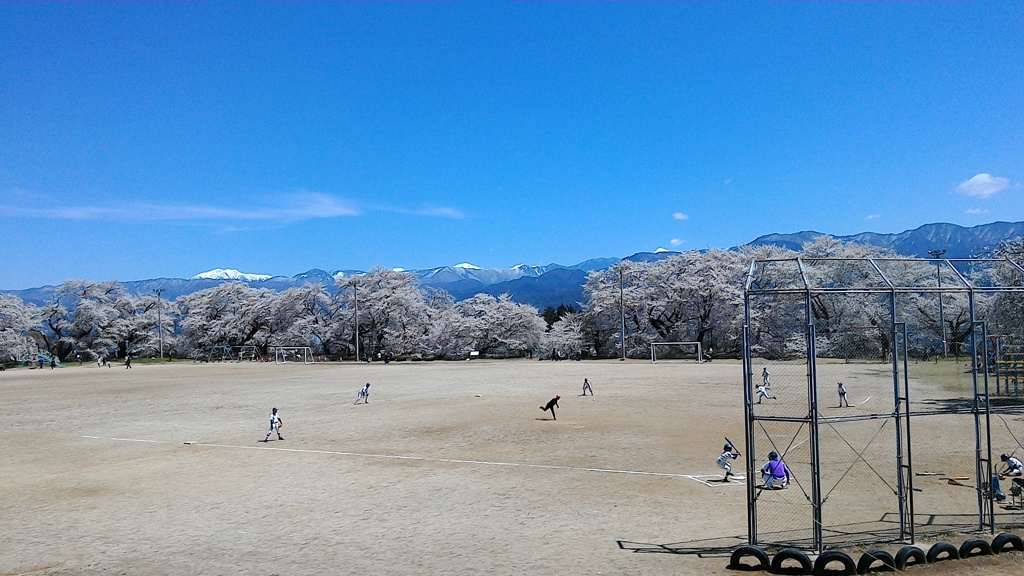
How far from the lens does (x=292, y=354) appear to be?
253 feet

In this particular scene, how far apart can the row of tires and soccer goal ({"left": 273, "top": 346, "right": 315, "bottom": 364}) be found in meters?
68.1

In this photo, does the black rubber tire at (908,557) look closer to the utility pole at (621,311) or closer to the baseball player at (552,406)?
the baseball player at (552,406)

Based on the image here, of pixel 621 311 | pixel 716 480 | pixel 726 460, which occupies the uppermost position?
pixel 621 311

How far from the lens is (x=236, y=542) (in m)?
10.7

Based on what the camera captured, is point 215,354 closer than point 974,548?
No

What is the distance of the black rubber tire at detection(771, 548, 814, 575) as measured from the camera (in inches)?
347

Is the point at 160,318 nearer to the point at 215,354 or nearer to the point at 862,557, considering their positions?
the point at 215,354

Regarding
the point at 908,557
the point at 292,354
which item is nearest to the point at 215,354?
the point at 292,354

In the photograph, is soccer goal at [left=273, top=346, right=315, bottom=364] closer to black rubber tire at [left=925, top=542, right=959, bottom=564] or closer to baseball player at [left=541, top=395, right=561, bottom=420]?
baseball player at [left=541, top=395, right=561, bottom=420]

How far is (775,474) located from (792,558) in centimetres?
445

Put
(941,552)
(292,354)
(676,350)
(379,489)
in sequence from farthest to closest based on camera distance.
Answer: (292,354) < (676,350) < (379,489) < (941,552)

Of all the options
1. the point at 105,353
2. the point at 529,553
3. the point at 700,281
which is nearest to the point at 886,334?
the point at 529,553

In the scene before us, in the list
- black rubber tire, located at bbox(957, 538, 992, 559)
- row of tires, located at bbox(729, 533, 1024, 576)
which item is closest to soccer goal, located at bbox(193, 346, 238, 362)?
row of tires, located at bbox(729, 533, 1024, 576)

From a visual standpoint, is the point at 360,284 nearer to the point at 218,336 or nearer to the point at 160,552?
the point at 218,336
